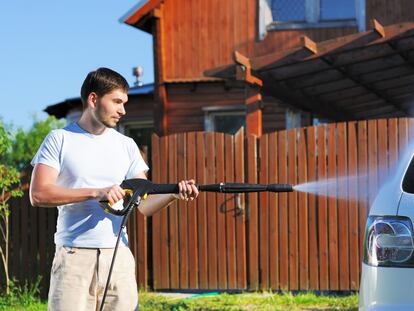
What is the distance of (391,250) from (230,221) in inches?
235

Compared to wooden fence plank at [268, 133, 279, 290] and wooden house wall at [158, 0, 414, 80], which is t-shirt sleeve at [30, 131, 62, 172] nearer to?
wooden fence plank at [268, 133, 279, 290]

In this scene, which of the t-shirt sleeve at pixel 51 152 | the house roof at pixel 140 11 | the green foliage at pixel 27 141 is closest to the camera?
the t-shirt sleeve at pixel 51 152

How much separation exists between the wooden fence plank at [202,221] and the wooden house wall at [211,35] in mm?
5723

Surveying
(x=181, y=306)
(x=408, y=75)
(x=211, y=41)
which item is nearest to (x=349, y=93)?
(x=408, y=75)

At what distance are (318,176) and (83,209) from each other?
5.67 m

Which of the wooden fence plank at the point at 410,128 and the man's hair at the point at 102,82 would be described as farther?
the wooden fence plank at the point at 410,128

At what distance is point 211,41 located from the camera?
50.1ft

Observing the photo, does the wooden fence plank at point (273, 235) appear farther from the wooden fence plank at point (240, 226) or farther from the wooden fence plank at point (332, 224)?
the wooden fence plank at point (332, 224)

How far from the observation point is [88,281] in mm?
4066

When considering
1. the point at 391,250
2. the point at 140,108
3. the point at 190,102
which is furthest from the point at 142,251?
the point at 140,108

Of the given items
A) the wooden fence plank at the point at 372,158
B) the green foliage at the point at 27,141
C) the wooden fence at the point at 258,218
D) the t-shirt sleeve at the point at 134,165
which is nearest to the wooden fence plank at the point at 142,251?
the wooden fence at the point at 258,218

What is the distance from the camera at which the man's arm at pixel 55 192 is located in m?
3.75

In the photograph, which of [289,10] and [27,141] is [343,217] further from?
[27,141]

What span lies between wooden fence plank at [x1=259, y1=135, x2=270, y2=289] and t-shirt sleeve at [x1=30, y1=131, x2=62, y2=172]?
561cm
